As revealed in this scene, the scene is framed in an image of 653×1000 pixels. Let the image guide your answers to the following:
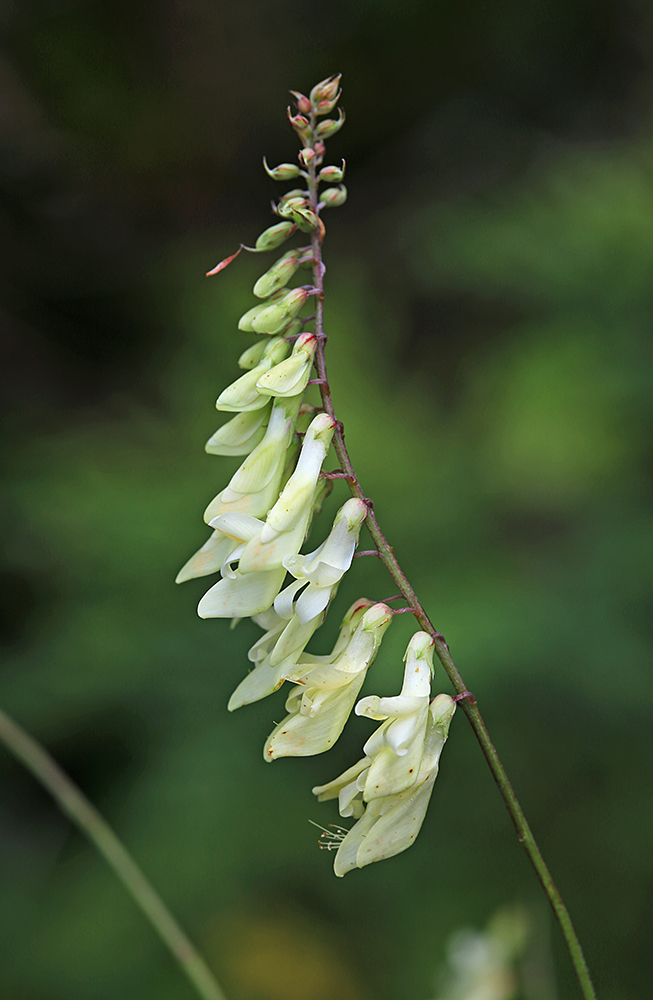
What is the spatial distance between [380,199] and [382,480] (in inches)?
110

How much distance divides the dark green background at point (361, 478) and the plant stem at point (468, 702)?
1.00 m

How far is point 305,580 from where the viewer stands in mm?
927

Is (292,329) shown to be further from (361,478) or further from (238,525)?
(361,478)

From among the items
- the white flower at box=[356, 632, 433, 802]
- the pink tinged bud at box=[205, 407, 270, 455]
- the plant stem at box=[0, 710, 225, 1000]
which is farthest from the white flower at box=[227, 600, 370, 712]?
the plant stem at box=[0, 710, 225, 1000]

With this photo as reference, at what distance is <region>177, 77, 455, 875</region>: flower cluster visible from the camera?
0.90 meters

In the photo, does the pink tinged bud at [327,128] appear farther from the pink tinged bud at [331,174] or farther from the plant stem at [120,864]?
the plant stem at [120,864]

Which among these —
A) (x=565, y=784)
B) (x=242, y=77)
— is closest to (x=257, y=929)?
(x=565, y=784)

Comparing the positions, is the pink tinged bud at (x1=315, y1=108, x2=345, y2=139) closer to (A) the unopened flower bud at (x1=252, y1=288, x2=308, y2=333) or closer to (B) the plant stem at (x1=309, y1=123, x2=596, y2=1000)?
(B) the plant stem at (x1=309, y1=123, x2=596, y2=1000)

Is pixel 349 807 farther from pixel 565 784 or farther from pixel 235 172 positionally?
pixel 235 172

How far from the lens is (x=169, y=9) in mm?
5125

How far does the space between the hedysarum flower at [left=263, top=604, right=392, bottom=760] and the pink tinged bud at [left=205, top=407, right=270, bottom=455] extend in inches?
10.6

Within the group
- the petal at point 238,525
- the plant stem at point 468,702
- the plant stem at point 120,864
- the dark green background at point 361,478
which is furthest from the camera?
the dark green background at point 361,478

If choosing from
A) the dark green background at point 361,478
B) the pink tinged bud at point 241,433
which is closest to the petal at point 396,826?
the pink tinged bud at point 241,433

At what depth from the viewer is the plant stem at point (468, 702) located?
833 mm
